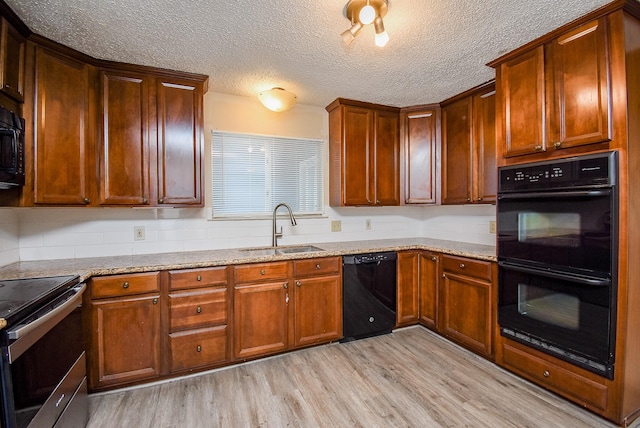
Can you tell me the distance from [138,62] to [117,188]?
96 centimetres

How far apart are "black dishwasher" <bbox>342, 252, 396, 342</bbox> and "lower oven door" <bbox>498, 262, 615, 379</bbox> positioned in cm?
96

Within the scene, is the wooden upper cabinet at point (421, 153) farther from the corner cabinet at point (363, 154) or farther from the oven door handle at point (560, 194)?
the oven door handle at point (560, 194)

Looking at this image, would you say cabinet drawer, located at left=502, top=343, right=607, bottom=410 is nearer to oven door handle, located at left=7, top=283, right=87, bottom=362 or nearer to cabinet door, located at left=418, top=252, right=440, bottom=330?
cabinet door, located at left=418, top=252, right=440, bottom=330

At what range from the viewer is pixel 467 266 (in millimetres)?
2541

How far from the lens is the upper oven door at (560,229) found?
1.66 m

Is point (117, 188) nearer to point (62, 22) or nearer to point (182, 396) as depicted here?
point (62, 22)

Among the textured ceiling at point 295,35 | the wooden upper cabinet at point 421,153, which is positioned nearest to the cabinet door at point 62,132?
the textured ceiling at point 295,35

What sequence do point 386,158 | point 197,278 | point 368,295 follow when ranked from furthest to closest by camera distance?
point 386,158
point 368,295
point 197,278

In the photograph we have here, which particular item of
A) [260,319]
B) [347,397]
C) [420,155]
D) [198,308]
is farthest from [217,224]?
[420,155]

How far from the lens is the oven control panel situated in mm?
1647

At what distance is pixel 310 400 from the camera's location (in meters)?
1.97

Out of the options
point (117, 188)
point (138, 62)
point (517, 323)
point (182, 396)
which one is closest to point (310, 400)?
point (182, 396)

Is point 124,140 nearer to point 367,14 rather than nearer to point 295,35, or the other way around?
point 295,35

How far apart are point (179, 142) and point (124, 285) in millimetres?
1150
